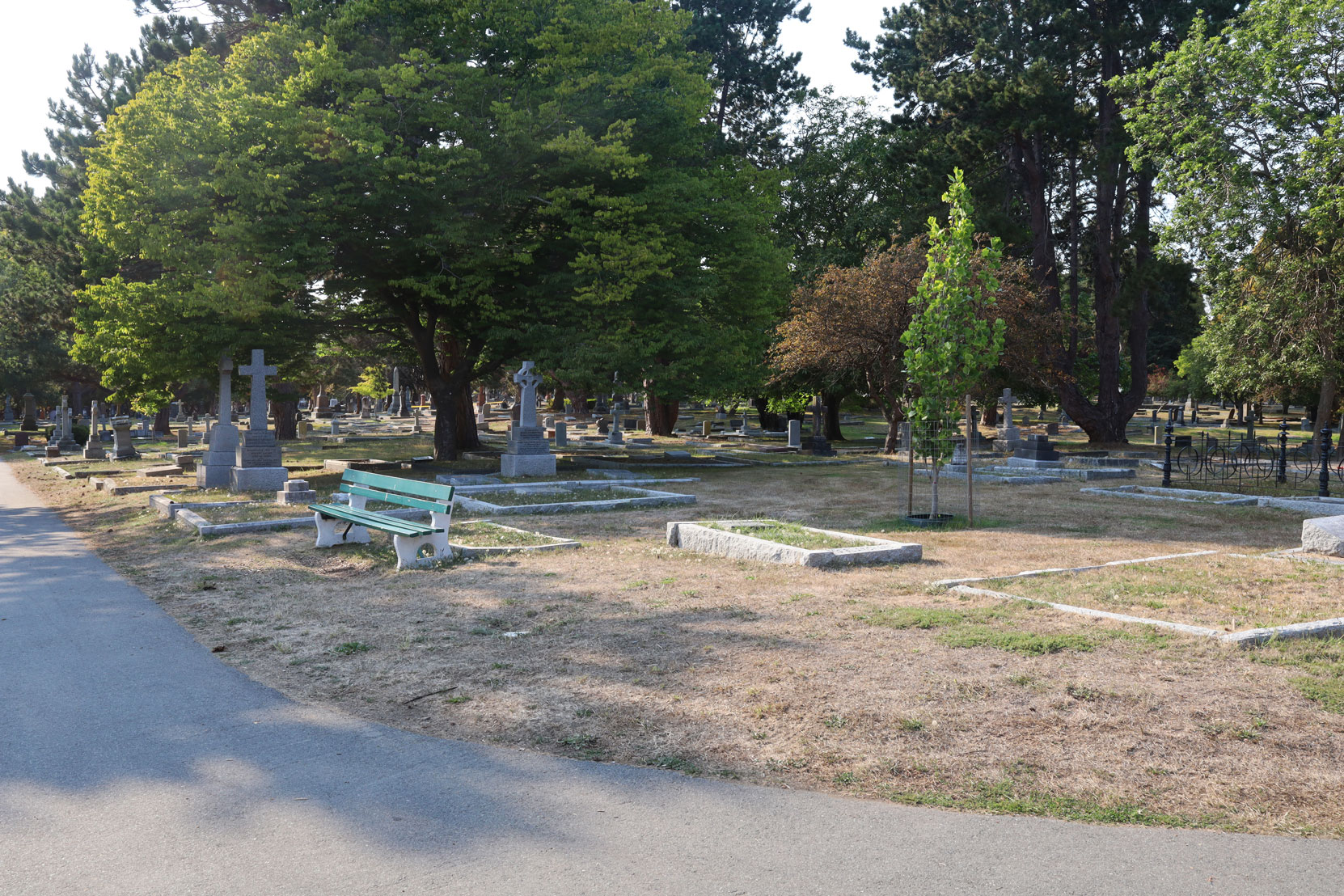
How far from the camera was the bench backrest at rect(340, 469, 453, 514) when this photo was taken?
1000cm

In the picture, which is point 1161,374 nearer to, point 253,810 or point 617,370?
point 617,370

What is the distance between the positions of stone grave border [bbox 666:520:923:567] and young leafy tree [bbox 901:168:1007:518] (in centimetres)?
319

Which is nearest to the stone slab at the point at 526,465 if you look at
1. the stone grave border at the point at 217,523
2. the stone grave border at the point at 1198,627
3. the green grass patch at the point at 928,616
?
the stone grave border at the point at 217,523

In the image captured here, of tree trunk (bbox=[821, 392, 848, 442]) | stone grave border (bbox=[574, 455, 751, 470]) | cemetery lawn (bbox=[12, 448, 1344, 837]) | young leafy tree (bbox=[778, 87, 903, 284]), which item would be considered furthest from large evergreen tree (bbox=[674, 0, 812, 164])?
cemetery lawn (bbox=[12, 448, 1344, 837])

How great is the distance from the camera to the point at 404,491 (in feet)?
35.2

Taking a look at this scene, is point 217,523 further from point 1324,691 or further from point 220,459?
point 1324,691

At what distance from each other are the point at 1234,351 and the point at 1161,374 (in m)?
47.7

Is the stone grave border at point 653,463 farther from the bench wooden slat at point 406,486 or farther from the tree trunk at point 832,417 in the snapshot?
the bench wooden slat at point 406,486

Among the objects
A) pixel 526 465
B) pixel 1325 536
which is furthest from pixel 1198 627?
pixel 526 465

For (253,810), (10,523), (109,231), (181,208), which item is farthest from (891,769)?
(109,231)

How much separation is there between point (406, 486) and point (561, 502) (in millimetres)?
4480

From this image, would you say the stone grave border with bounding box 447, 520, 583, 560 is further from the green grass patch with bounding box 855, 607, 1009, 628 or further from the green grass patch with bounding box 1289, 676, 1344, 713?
the green grass patch with bounding box 1289, 676, 1344, 713

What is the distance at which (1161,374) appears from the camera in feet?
224

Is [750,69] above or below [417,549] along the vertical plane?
above
